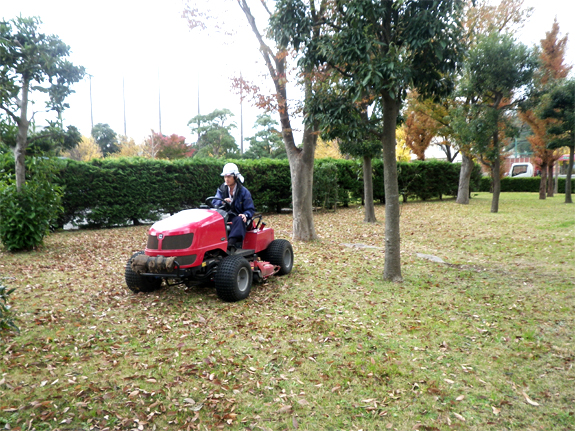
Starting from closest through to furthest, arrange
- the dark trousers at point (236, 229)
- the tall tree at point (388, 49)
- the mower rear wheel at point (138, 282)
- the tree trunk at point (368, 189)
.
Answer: the tall tree at point (388, 49)
the mower rear wheel at point (138, 282)
the dark trousers at point (236, 229)
the tree trunk at point (368, 189)

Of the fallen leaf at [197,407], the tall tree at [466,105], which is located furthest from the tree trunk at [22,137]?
the tall tree at [466,105]

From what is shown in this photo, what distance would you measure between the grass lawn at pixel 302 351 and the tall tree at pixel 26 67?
3.23 meters

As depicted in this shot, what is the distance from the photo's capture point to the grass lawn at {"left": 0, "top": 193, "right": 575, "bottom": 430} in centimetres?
278

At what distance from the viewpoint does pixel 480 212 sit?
15.5 m

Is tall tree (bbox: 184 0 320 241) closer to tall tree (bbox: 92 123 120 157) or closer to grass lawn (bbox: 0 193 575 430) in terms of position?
grass lawn (bbox: 0 193 575 430)

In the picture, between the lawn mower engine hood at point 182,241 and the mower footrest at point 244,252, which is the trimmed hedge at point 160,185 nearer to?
the lawn mower engine hood at point 182,241

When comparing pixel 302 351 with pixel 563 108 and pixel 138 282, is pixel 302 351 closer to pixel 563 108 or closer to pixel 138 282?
pixel 138 282

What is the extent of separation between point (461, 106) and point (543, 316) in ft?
44.4

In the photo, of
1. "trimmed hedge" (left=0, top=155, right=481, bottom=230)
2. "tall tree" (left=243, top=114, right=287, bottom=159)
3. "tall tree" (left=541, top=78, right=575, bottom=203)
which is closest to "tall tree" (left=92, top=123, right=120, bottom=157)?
"tall tree" (left=243, top=114, right=287, bottom=159)

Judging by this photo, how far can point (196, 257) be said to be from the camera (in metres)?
4.69

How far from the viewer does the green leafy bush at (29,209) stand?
768cm

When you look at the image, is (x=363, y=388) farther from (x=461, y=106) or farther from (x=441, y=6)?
(x=461, y=106)

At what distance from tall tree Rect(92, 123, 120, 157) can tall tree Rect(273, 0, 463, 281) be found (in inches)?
1335

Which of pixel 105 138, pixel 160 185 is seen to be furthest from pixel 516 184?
pixel 105 138
